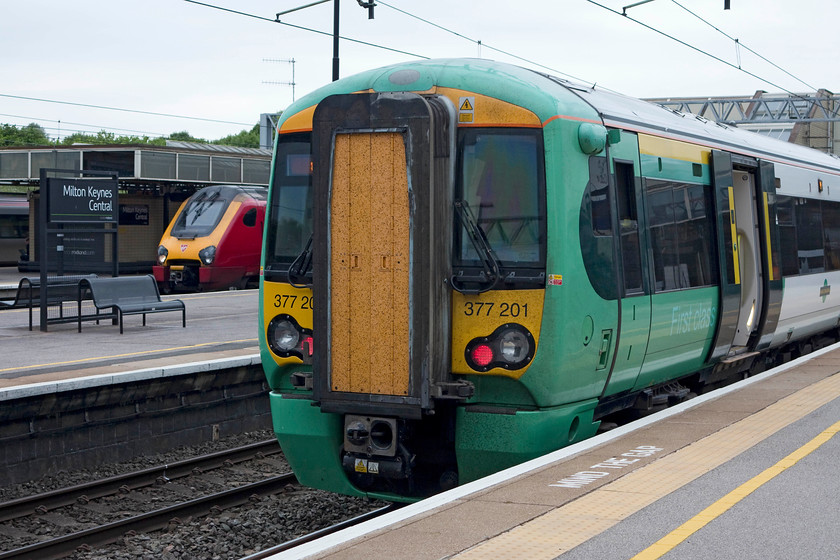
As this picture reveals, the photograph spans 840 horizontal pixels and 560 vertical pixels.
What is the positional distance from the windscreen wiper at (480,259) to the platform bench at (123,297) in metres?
9.45

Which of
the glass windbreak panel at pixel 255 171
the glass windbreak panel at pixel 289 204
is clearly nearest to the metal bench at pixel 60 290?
the glass windbreak panel at pixel 289 204

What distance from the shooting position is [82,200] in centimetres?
1655

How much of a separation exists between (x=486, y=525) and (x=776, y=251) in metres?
7.38

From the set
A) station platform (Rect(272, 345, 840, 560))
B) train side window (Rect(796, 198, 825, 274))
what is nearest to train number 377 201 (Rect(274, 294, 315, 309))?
station platform (Rect(272, 345, 840, 560))

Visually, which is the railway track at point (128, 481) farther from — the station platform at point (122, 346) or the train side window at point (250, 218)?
the train side window at point (250, 218)

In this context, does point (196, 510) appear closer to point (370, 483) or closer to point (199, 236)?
point (370, 483)

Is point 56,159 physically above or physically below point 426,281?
above

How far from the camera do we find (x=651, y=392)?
8594mm

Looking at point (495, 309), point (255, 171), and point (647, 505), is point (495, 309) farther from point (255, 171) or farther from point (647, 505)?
point (255, 171)

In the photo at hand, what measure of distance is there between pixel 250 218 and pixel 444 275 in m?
20.8

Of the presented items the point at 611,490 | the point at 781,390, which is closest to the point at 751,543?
the point at 611,490

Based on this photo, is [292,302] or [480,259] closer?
[480,259]

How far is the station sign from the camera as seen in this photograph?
16094 mm

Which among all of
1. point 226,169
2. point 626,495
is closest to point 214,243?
point 226,169
